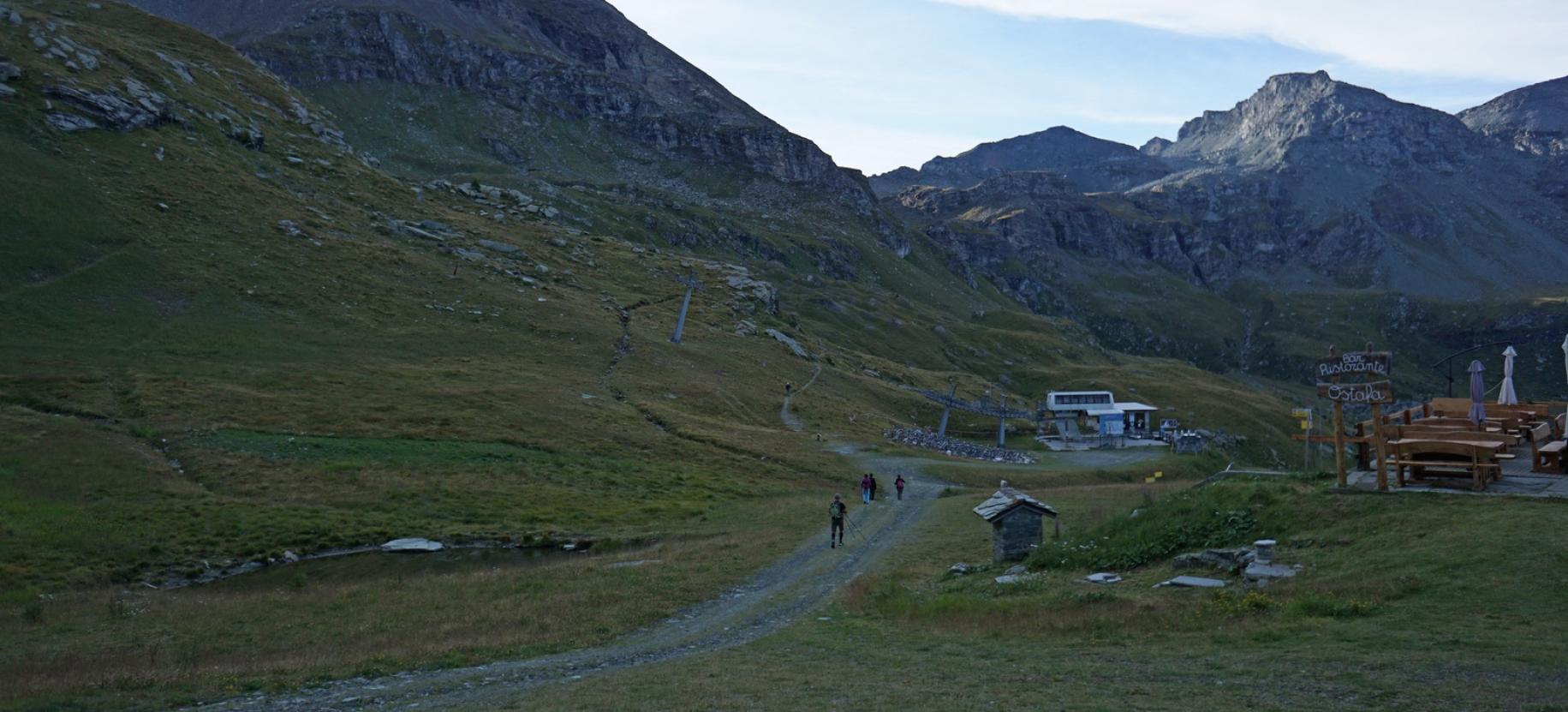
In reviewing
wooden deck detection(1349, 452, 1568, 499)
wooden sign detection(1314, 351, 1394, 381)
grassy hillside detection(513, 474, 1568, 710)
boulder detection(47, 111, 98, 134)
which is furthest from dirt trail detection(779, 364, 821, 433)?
boulder detection(47, 111, 98, 134)

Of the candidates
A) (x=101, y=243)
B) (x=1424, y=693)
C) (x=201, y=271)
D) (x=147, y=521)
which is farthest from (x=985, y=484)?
(x=101, y=243)

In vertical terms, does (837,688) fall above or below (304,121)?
below

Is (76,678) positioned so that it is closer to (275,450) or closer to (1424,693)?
(1424,693)

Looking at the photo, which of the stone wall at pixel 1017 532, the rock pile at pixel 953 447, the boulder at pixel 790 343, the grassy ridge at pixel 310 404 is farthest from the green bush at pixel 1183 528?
the boulder at pixel 790 343

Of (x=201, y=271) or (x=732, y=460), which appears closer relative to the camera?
(x=732, y=460)

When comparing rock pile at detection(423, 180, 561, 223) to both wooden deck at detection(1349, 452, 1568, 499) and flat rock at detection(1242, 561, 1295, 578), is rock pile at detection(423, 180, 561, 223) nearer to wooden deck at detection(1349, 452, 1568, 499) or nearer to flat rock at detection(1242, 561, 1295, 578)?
wooden deck at detection(1349, 452, 1568, 499)

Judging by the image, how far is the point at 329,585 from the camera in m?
30.6

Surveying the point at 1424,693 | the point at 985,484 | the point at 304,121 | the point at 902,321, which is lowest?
the point at 985,484

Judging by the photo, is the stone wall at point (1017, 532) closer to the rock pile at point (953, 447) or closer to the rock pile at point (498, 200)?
the rock pile at point (953, 447)

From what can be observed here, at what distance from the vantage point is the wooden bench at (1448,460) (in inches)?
828

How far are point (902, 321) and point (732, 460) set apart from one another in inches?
4917

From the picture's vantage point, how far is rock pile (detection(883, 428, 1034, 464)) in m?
77.4

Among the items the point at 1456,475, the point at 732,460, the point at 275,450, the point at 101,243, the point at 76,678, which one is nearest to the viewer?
the point at 76,678

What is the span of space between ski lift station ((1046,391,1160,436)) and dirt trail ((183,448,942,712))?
7305cm
